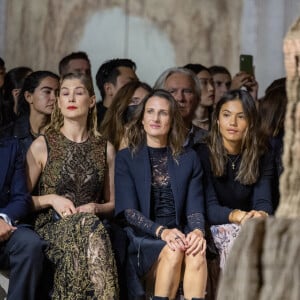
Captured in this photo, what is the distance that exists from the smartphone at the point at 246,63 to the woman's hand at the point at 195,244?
254 cm

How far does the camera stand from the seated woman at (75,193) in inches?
161

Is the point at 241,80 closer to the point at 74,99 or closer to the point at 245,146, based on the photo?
the point at 245,146

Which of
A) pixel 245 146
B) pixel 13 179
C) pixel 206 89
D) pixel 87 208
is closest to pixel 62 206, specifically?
pixel 87 208

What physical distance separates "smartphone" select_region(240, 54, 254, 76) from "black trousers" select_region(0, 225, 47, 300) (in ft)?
9.47

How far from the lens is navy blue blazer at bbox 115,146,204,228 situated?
441 cm

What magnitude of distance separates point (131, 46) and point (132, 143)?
2426 millimetres

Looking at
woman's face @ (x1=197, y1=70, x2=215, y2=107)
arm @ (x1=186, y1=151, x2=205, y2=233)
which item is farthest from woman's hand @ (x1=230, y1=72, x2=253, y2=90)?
arm @ (x1=186, y1=151, x2=205, y2=233)

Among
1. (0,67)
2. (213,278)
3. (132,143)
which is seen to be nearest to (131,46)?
(0,67)

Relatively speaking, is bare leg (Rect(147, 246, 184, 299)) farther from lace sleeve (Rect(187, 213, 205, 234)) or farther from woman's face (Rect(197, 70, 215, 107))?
woman's face (Rect(197, 70, 215, 107))

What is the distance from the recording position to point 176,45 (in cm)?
700

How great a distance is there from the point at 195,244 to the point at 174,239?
4.0 inches

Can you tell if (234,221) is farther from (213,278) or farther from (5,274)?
(5,274)

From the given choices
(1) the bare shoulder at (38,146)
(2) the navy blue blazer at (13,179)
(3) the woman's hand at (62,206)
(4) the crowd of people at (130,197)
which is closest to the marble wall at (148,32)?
(4) the crowd of people at (130,197)

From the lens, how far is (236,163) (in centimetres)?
463
